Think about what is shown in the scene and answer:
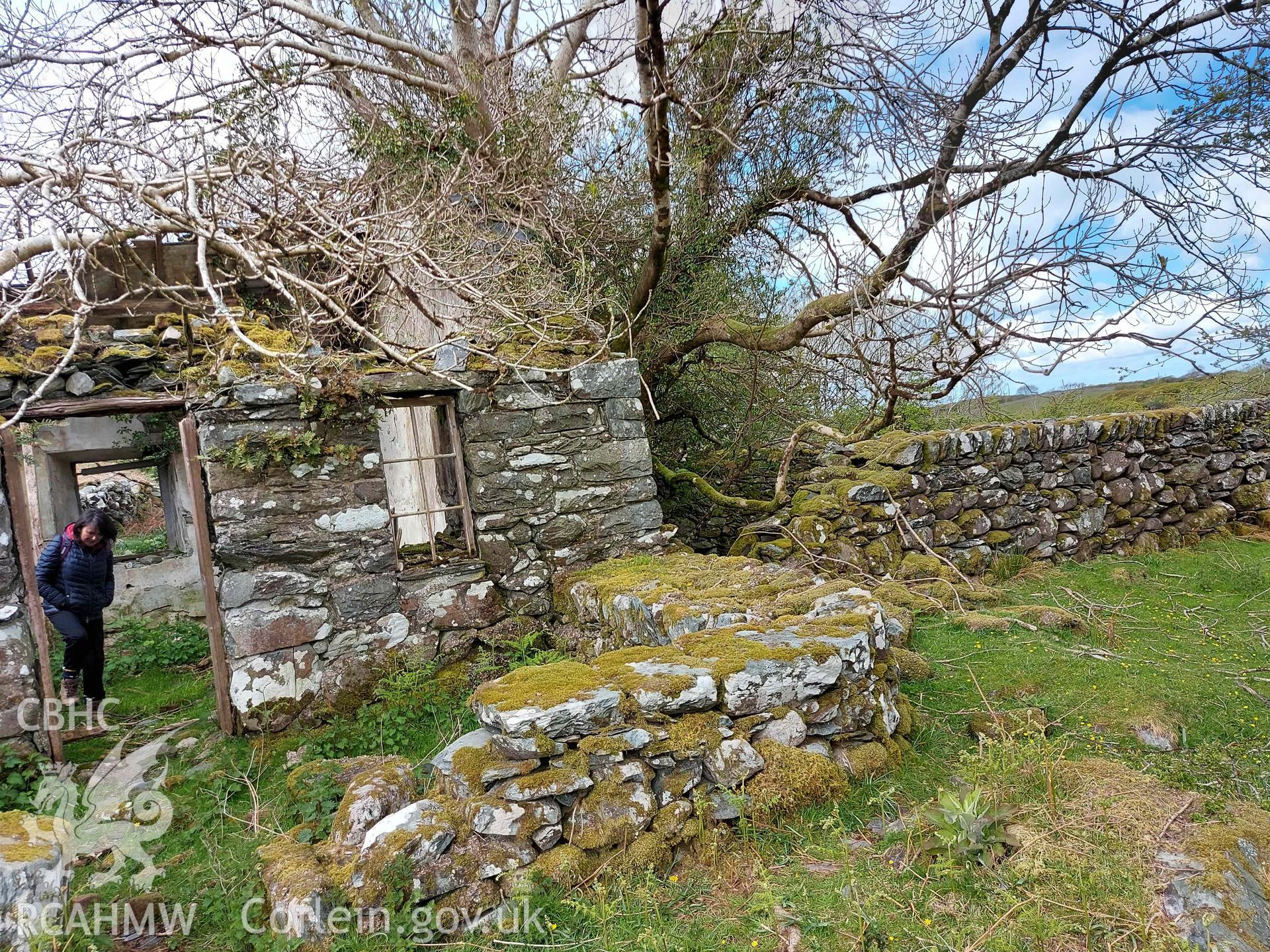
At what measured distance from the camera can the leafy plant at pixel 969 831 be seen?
2213mm

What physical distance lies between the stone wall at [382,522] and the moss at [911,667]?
2210mm

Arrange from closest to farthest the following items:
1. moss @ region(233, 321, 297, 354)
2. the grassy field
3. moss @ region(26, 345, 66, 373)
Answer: the grassy field → moss @ region(26, 345, 66, 373) → moss @ region(233, 321, 297, 354)

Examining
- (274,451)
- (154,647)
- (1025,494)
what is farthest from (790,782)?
(154,647)

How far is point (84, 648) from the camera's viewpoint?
5426 millimetres

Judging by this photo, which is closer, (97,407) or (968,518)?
(97,407)

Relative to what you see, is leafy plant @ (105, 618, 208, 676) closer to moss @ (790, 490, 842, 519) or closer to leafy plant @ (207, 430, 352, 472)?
leafy plant @ (207, 430, 352, 472)

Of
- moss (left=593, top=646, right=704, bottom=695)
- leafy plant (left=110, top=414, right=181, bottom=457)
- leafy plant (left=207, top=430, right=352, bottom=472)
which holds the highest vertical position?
leafy plant (left=110, top=414, right=181, bottom=457)

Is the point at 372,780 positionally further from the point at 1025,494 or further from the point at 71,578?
the point at 1025,494


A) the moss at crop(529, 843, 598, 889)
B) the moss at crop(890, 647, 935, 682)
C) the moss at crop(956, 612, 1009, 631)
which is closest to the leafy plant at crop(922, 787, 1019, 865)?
the moss at crop(529, 843, 598, 889)

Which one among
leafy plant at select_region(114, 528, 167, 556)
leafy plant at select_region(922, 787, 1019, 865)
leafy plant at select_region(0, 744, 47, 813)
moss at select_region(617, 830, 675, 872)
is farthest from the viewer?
leafy plant at select_region(114, 528, 167, 556)

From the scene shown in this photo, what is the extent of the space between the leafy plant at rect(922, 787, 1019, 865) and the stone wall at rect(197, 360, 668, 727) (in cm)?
340

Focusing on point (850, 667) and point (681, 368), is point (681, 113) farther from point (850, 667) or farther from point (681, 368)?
point (850, 667)

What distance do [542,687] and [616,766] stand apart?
0.47 meters

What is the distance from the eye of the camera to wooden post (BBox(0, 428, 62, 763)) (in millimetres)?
4355
